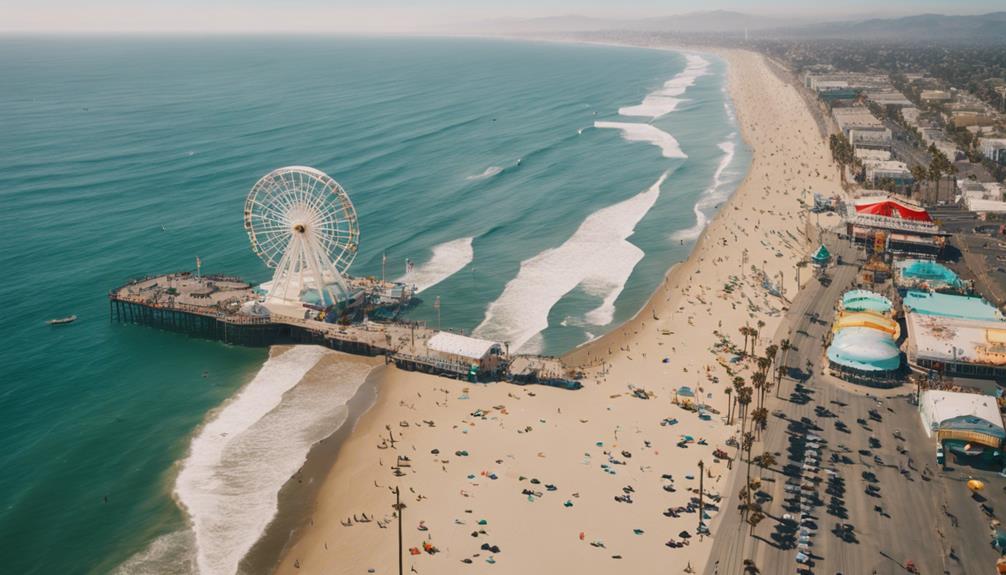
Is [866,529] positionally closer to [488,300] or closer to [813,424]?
[813,424]

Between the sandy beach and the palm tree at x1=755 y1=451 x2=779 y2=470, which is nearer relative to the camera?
the sandy beach

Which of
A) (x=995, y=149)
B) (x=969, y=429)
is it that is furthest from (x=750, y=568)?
(x=995, y=149)

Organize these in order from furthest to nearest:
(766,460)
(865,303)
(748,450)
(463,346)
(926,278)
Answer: (926,278)
(865,303)
(463,346)
(748,450)
(766,460)

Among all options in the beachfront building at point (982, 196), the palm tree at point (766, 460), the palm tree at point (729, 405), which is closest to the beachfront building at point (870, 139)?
the beachfront building at point (982, 196)

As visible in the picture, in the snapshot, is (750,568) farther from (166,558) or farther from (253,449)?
(253,449)

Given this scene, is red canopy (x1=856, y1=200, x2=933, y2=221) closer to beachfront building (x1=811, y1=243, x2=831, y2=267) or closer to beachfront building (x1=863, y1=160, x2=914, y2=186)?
beachfront building (x1=811, y1=243, x2=831, y2=267)

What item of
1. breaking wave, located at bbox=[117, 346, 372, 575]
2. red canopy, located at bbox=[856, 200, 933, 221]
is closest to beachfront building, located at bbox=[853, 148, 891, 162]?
red canopy, located at bbox=[856, 200, 933, 221]
